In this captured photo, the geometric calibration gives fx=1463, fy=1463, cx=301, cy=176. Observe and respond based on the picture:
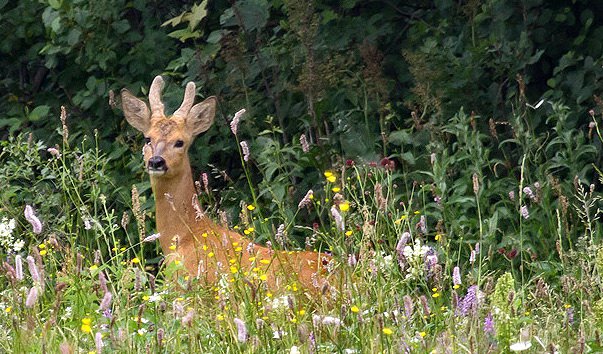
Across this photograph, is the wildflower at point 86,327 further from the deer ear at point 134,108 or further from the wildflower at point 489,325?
the deer ear at point 134,108

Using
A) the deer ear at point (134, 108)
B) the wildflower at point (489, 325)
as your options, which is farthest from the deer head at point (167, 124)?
the wildflower at point (489, 325)

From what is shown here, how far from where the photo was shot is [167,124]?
7.55 meters

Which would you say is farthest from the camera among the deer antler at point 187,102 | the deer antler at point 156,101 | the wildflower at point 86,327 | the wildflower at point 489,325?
the deer antler at point 156,101

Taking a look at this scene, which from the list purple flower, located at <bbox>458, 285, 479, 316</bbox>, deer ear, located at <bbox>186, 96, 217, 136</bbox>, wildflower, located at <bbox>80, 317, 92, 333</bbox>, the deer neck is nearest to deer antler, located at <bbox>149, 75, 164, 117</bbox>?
deer ear, located at <bbox>186, 96, 217, 136</bbox>

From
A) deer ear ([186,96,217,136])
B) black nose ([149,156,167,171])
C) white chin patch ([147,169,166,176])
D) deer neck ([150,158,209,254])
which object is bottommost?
deer neck ([150,158,209,254])

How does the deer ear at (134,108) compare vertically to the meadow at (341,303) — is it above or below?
below

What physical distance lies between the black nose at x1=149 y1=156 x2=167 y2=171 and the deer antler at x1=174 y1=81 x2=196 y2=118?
0.41 meters

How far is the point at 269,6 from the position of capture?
812 centimetres

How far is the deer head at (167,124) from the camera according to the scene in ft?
24.2

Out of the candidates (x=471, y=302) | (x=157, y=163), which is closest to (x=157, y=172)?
(x=157, y=163)

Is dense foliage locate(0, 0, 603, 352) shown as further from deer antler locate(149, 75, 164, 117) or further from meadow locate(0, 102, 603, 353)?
meadow locate(0, 102, 603, 353)

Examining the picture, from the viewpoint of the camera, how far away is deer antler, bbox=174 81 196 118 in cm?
757

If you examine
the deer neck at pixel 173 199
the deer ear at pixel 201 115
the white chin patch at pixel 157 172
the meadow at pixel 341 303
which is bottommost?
the deer neck at pixel 173 199

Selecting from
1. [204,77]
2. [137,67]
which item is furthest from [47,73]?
[204,77]
